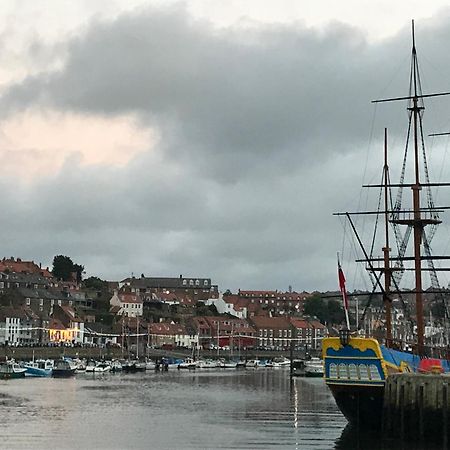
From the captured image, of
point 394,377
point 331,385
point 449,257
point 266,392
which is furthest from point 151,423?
point 266,392

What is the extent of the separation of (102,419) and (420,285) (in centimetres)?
2277

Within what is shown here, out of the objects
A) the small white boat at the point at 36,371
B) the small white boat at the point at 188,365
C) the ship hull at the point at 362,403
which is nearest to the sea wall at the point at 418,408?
the ship hull at the point at 362,403

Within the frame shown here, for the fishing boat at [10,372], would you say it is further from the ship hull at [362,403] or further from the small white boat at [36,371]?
the ship hull at [362,403]

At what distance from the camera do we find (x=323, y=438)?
4919 centimetres

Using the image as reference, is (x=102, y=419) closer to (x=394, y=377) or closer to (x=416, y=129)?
(x=394, y=377)

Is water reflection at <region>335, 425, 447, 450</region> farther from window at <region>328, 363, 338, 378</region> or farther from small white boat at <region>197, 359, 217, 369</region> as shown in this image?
small white boat at <region>197, 359, 217, 369</region>

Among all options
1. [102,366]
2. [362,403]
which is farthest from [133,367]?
[362,403]

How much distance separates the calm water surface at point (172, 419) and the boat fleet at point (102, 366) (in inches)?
1139

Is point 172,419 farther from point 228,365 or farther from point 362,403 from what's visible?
point 228,365

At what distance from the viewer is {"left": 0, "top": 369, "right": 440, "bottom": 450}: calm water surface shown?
46.8 meters

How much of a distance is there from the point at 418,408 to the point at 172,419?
824 inches

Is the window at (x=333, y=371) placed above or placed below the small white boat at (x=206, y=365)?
above

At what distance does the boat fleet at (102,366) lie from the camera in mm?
127819

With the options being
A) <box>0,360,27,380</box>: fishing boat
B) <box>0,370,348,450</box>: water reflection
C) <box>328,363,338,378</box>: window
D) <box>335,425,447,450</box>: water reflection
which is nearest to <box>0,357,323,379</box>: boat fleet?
<box>0,360,27,380</box>: fishing boat
